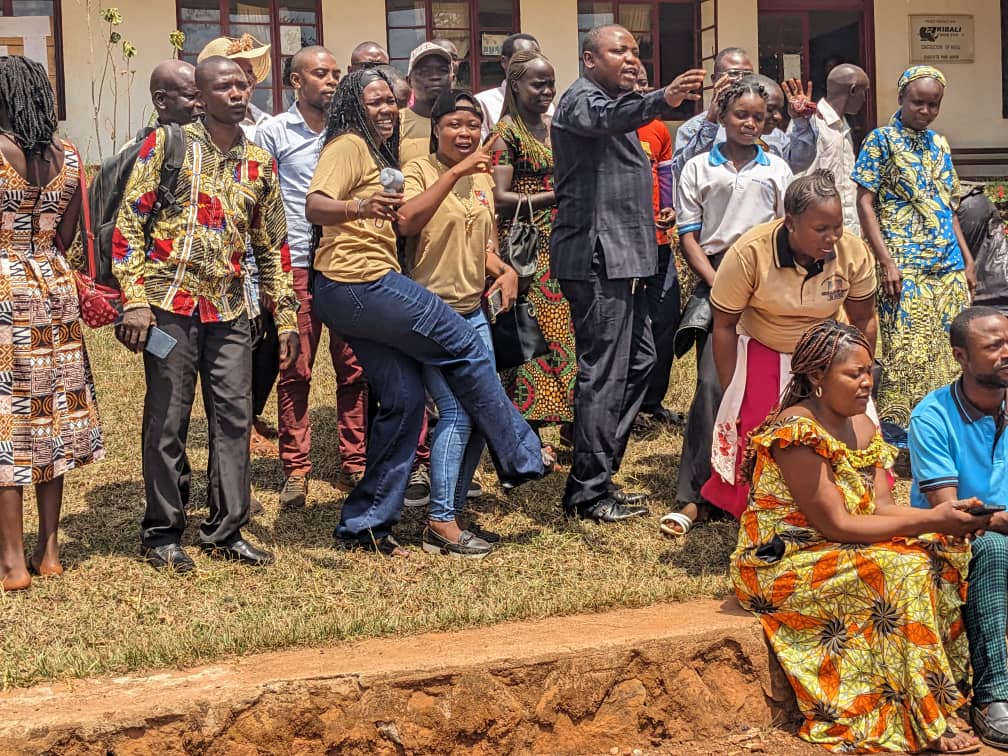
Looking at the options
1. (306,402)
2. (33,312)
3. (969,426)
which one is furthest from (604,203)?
(33,312)

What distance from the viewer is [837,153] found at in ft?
25.5

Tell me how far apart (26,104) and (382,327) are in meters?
1.58

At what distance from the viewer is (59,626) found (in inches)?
187

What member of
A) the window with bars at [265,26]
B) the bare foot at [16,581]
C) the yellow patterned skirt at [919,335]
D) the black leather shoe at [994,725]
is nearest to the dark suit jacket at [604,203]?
the yellow patterned skirt at [919,335]

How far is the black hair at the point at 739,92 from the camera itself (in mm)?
6135

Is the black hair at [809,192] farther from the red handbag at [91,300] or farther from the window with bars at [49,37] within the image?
the window with bars at [49,37]

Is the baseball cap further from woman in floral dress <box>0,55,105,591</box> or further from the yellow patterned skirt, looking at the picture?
the yellow patterned skirt

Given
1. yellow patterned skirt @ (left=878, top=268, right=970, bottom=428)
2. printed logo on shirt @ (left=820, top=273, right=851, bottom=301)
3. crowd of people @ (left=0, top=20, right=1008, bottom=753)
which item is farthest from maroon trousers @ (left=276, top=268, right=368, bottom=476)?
yellow patterned skirt @ (left=878, top=268, right=970, bottom=428)

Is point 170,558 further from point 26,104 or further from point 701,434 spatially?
point 701,434

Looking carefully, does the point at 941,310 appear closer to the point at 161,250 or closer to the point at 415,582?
the point at 415,582

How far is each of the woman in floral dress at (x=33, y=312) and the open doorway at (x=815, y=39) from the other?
11029mm

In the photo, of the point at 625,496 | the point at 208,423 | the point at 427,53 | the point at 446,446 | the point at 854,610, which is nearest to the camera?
the point at 854,610

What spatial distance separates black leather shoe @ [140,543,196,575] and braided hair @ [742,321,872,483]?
2.29 m

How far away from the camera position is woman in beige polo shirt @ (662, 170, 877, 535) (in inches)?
203
